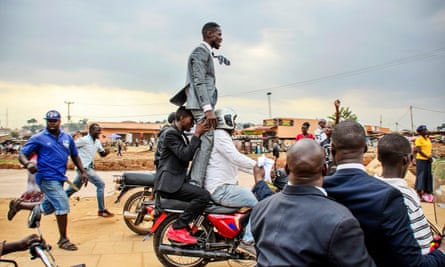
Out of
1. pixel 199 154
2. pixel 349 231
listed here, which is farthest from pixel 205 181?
pixel 349 231

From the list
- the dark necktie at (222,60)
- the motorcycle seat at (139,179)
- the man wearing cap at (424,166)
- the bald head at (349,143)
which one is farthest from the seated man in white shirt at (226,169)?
the man wearing cap at (424,166)

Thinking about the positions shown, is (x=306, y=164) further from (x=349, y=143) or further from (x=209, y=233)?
(x=209, y=233)

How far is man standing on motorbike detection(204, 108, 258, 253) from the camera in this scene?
3660mm

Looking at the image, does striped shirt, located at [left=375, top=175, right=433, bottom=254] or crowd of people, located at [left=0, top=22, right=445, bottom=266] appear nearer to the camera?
crowd of people, located at [left=0, top=22, right=445, bottom=266]

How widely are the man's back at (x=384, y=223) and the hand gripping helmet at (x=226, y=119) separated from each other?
84.4 inches

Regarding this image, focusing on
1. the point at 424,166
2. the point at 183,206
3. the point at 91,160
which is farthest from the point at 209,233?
the point at 424,166

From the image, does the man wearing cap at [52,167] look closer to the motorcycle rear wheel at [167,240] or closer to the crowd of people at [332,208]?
the motorcycle rear wheel at [167,240]

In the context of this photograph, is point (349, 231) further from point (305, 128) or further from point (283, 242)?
point (305, 128)

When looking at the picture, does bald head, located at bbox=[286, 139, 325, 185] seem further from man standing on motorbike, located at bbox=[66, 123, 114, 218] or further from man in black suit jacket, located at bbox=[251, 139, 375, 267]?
man standing on motorbike, located at bbox=[66, 123, 114, 218]

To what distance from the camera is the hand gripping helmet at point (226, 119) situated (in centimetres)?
385

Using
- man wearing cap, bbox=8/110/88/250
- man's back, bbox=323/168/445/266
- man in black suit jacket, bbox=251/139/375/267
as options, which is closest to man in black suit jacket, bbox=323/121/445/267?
man's back, bbox=323/168/445/266

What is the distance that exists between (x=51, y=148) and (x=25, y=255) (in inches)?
58.1

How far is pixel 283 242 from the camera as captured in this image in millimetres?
1594

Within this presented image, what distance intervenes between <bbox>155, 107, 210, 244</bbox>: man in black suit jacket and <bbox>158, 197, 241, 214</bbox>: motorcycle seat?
5cm
